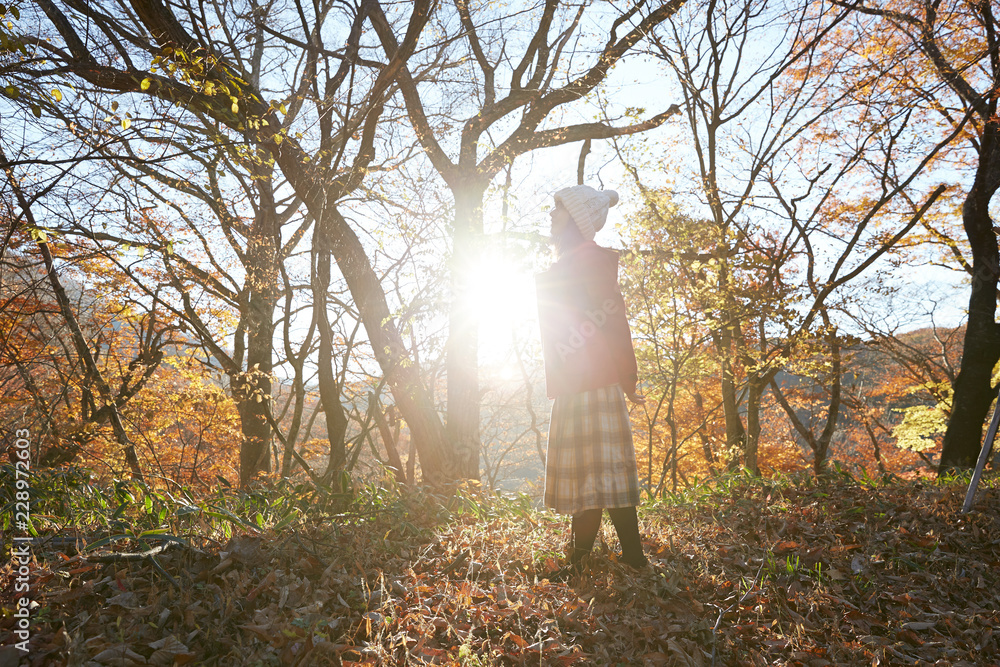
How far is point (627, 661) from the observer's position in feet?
6.64

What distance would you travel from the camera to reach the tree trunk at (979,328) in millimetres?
7023

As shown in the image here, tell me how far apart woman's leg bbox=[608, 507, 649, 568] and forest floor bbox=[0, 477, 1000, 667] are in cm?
7

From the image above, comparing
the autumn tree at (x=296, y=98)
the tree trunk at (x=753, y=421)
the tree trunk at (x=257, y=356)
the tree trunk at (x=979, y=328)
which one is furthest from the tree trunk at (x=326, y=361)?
the tree trunk at (x=979, y=328)

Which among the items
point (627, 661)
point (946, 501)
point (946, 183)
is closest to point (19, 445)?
point (627, 661)

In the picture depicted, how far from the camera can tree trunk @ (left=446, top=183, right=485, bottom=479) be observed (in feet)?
18.6

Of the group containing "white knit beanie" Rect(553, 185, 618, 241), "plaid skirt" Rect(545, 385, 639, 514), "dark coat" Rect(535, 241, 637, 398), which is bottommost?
"plaid skirt" Rect(545, 385, 639, 514)

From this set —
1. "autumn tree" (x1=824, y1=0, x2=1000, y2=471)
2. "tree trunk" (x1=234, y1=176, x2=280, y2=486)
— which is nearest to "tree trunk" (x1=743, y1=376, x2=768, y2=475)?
"autumn tree" (x1=824, y1=0, x2=1000, y2=471)

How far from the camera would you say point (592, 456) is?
8.92 feet

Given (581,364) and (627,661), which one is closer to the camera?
(627,661)

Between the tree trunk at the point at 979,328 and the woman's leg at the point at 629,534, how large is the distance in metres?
7.00

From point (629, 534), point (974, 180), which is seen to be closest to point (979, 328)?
point (974, 180)

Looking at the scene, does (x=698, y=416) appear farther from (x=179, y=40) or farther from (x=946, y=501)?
(x=179, y=40)

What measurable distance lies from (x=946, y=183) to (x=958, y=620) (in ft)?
30.5

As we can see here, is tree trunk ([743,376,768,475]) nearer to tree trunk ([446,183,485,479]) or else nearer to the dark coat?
tree trunk ([446,183,485,479])
